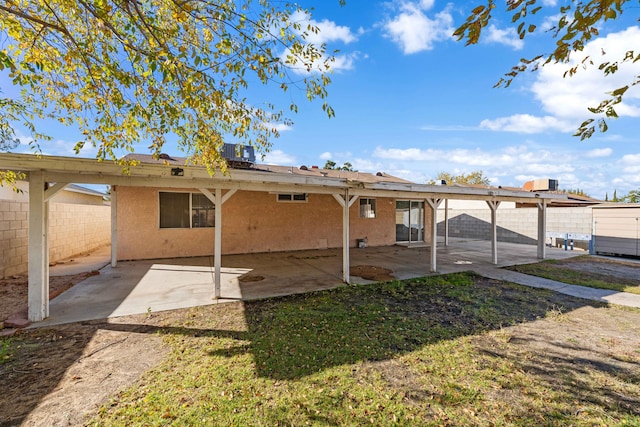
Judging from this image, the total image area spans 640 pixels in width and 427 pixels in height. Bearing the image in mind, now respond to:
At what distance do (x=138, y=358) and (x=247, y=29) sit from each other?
4.04 metres

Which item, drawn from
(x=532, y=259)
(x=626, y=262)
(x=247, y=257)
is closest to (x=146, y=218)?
(x=247, y=257)

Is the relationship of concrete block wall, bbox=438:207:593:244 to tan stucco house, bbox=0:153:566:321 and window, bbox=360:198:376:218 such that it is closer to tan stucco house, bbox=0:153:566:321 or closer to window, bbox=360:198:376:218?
tan stucco house, bbox=0:153:566:321

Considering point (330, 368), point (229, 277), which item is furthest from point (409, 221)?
point (330, 368)

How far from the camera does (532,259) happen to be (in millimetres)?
10148

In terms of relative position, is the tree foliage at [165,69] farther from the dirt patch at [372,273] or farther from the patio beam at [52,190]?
the dirt patch at [372,273]

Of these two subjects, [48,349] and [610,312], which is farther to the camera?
[610,312]

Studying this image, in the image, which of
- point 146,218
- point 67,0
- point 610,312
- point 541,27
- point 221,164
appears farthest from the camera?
point 146,218

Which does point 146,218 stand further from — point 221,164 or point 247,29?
point 247,29

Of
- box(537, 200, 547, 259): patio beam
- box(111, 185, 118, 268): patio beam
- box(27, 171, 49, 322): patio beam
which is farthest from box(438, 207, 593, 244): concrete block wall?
box(27, 171, 49, 322): patio beam

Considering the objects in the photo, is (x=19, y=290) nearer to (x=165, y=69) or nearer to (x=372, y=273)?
(x=165, y=69)

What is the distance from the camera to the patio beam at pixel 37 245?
→ 4141 millimetres

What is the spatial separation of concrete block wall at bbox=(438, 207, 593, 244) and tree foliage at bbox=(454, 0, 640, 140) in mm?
13668

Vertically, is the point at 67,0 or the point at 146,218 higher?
the point at 67,0

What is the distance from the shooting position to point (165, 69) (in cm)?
293
